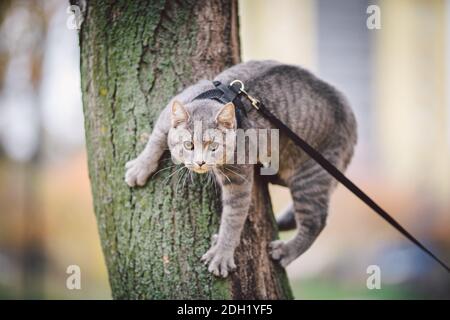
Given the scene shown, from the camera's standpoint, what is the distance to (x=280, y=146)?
6.42 ft

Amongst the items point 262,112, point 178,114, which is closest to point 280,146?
point 262,112

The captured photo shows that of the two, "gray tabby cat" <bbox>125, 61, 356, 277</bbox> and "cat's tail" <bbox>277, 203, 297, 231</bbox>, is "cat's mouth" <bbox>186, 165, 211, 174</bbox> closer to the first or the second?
"gray tabby cat" <bbox>125, 61, 356, 277</bbox>

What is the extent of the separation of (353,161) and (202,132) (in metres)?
0.94

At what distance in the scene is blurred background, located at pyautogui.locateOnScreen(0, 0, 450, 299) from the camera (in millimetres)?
2375

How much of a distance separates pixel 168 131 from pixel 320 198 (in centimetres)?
65

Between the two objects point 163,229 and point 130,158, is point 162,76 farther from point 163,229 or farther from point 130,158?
point 163,229

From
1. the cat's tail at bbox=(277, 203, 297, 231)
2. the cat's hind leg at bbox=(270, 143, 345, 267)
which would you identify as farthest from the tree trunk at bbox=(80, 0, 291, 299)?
the cat's tail at bbox=(277, 203, 297, 231)

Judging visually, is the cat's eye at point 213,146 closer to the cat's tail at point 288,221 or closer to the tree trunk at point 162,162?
the tree trunk at point 162,162

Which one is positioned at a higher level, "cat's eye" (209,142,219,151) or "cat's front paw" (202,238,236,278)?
"cat's eye" (209,142,219,151)

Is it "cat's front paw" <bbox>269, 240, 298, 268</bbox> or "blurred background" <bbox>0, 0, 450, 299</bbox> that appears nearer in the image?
"cat's front paw" <bbox>269, 240, 298, 268</bbox>

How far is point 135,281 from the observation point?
1.90 metres

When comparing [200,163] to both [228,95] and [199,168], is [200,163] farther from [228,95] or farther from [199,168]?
[228,95]

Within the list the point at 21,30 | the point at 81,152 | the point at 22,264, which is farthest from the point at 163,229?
the point at 21,30
